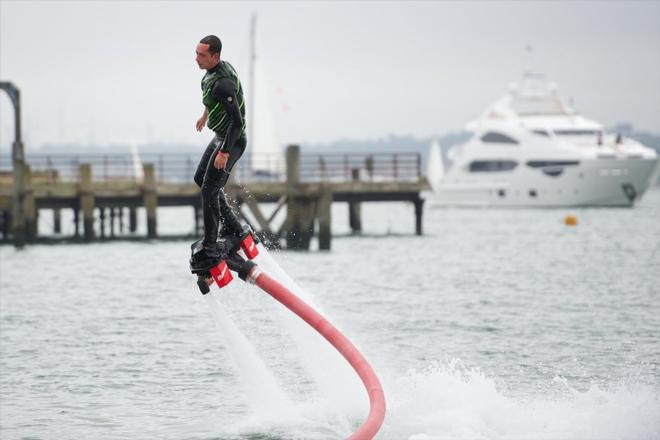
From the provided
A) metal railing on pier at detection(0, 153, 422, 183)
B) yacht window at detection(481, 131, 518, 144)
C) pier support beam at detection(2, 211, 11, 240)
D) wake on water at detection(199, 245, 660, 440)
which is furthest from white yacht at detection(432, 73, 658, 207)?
wake on water at detection(199, 245, 660, 440)

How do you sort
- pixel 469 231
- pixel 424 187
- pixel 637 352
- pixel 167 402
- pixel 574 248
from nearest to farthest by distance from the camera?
pixel 167 402
pixel 637 352
pixel 424 187
pixel 574 248
pixel 469 231

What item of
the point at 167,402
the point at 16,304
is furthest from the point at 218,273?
the point at 16,304

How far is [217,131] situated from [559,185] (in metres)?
85.5

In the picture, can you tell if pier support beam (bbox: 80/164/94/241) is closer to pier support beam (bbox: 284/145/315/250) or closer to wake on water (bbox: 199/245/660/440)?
pier support beam (bbox: 284/145/315/250)

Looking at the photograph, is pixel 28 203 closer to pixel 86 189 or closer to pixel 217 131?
pixel 86 189

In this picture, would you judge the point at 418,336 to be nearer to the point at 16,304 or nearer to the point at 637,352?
the point at 637,352

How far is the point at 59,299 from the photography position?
33469 millimetres

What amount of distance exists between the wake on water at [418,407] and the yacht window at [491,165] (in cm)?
7928

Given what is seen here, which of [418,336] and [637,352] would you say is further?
[418,336]

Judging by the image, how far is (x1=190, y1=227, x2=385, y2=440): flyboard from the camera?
11.8 m

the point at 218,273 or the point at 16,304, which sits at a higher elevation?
the point at 218,273

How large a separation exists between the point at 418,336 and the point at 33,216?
81.0 ft

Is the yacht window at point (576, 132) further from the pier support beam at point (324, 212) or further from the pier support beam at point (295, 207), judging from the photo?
the pier support beam at point (295, 207)

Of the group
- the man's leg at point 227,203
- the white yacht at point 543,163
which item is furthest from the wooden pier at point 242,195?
the white yacht at point 543,163
